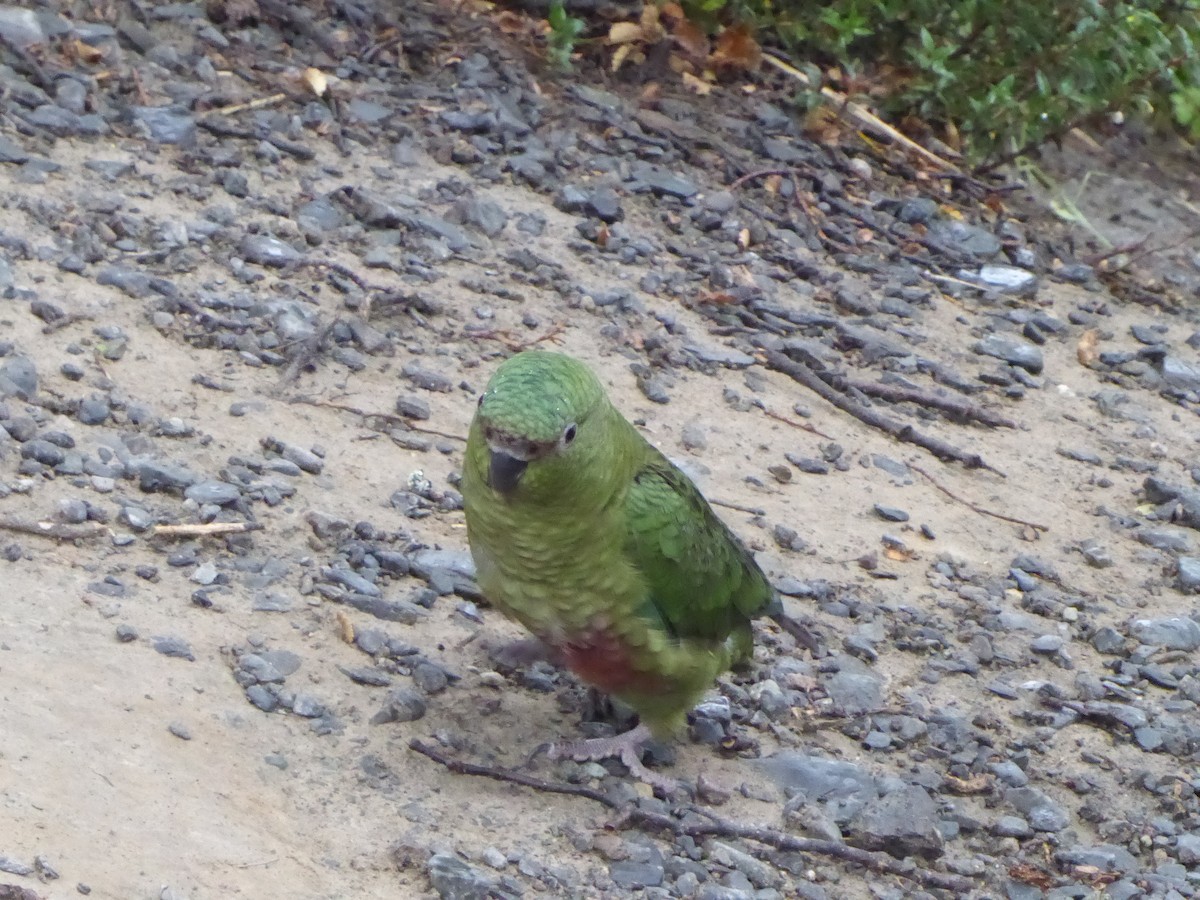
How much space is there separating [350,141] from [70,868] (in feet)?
14.2

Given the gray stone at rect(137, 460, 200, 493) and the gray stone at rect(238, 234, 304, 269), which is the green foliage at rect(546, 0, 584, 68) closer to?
the gray stone at rect(238, 234, 304, 269)

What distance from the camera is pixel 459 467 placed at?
538cm

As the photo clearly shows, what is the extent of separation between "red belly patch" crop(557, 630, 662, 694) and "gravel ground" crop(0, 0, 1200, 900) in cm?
26

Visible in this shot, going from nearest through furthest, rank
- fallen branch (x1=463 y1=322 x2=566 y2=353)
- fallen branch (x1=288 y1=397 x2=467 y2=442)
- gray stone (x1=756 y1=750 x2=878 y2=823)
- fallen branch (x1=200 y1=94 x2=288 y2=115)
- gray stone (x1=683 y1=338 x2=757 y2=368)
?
gray stone (x1=756 y1=750 x2=878 y2=823) → fallen branch (x1=288 y1=397 x2=467 y2=442) → fallen branch (x1=463 y1=322 x2=566 y2=353) → gray stone (x1=683 y1=338 x2=757 y2=368) → fallen branch (x1=200 y1=94 x2=288 y2=115)

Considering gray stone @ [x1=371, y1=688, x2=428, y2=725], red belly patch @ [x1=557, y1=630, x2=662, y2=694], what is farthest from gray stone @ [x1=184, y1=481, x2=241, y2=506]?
red belly patch @ [x1=557, y1=630, x2=662, y2=694]

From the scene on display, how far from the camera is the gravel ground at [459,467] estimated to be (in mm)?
3924

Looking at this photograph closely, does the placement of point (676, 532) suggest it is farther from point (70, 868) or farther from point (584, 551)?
point (70, 868)

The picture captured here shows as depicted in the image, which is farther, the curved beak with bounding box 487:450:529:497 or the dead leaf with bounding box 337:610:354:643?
the dead leaf with bounding box 337:610:354:643

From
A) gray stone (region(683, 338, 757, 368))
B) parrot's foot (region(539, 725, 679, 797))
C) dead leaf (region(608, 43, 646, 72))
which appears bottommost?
parrot's foot (region(539, 725, 679, 797))

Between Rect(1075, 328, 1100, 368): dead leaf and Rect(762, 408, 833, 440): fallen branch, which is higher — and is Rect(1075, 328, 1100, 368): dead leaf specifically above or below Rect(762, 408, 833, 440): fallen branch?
above

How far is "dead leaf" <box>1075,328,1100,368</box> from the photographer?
7.36 metres

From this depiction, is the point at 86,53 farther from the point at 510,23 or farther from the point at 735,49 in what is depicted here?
the point at 735,49

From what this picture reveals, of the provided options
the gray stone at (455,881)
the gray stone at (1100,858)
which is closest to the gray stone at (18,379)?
the gray stone at (455,881)

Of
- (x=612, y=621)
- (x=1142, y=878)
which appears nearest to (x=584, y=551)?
(x=612, y=621)
